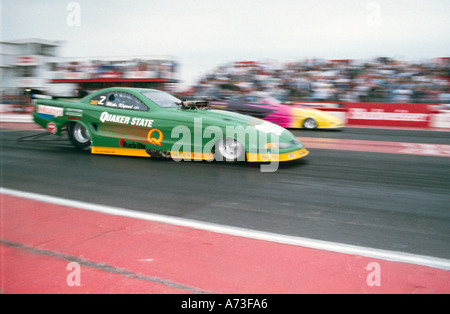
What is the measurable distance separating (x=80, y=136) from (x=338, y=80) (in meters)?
12.0

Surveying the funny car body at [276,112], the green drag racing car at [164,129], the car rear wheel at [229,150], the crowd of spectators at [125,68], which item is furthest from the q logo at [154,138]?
the crowd of spectators at [125,68]

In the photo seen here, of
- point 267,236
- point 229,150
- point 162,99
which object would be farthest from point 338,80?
point 267,236

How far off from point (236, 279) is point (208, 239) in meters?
0.70

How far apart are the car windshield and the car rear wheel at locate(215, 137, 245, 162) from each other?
1279mm

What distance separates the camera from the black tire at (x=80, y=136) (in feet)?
23.3

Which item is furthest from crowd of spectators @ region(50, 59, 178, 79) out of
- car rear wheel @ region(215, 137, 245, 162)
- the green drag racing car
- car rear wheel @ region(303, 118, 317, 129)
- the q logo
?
car rear wheel @ region(215, 137, 245, 162)

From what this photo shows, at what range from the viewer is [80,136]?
23.5 ft

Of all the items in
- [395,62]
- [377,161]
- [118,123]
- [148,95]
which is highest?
[395,62]

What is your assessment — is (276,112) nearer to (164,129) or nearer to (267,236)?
(164,129)

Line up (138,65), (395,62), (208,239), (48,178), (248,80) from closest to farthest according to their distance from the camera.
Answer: (208,239) → (48,178) → (395,62) → (248,80) → (138,65)
